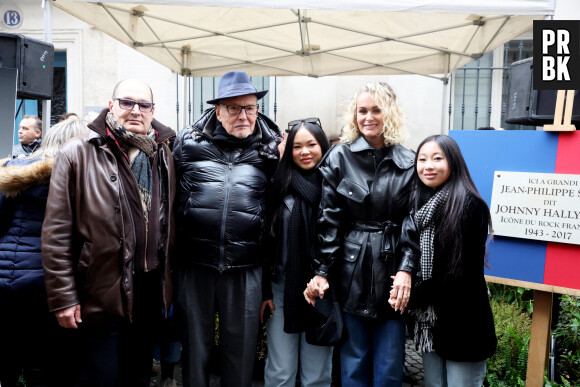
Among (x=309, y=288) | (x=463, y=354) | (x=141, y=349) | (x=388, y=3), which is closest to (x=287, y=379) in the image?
(x=309, y=288)

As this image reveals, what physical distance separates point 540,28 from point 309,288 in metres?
2.36

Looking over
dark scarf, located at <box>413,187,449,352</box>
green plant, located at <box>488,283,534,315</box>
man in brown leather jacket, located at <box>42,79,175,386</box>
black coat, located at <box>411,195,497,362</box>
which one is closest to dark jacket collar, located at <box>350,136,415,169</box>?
dark scarf, located at <box>413,187,449,352</box>

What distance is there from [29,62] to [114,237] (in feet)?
5.92

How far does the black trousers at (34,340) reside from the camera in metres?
2.62

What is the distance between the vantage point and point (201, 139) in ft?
9.00

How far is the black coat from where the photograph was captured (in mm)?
2230

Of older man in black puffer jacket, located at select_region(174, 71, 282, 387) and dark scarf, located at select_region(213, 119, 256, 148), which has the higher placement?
dark scarf, located at select_region(213, 119, 256, 148)

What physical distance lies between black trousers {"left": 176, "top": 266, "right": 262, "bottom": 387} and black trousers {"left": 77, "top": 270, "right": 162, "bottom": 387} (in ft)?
0.58

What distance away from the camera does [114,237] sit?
238 centimetres

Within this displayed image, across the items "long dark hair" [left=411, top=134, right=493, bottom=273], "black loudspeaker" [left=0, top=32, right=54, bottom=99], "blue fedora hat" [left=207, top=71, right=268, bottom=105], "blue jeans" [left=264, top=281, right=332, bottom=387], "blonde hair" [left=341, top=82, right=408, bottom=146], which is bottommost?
"blue jeans" [left=264, top=281, right=332, bottom=387]

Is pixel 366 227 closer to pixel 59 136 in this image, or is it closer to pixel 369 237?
pixel 369 237

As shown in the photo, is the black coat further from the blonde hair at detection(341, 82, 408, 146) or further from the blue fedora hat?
the blue fedora hat

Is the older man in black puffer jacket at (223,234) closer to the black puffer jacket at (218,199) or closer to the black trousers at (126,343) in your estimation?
the black puffer jacket at (218,199)

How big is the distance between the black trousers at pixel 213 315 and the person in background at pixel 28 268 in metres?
0.77
